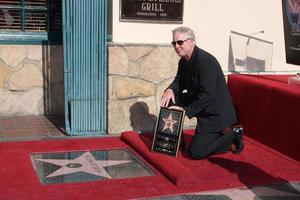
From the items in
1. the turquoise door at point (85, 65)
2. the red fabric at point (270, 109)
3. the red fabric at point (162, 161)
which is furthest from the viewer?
the turquoise door at point (85, 65)

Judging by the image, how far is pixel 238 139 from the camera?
5176mm

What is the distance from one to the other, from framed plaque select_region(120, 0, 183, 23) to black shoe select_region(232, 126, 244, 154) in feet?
5.67

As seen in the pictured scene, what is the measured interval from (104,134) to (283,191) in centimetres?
251

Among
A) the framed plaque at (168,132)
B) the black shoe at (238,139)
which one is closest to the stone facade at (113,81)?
the framed plaque at (168,132)

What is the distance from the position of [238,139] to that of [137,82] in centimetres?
153

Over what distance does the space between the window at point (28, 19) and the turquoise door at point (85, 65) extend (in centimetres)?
118

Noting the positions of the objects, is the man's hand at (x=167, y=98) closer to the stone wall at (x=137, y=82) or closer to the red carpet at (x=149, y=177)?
the red carpet at (x=149, y=177)

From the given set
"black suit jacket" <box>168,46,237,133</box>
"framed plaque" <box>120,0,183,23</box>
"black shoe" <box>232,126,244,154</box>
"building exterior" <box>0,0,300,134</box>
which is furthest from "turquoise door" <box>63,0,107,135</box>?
"black shoe" <box>232,126,244,154</box>

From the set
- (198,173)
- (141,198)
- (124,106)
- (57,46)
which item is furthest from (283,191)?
(57,46)

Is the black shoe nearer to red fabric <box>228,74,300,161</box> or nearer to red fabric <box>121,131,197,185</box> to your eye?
red fabric <box>228,74,300,161</box>

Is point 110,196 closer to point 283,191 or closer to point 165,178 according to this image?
point 165,178

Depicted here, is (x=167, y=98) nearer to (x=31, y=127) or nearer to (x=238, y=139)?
(x=238, y=139)

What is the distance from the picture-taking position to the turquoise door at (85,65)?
5.58 m

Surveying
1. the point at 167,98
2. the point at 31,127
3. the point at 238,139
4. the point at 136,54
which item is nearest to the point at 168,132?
the point at 167,98
